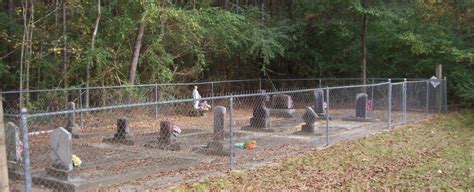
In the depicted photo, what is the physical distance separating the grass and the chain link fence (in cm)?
60

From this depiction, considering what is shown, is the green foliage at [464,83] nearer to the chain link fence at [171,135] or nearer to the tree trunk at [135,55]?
the chain link fence at [171,135]

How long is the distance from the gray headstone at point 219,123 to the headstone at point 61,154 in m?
3.38

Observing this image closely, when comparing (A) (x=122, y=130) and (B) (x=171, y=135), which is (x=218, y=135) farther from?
(A) (x=122, y=130)

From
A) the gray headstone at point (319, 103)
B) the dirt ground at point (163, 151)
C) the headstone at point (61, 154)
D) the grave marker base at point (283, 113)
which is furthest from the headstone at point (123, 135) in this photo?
the gray headstone at point (319, 103)

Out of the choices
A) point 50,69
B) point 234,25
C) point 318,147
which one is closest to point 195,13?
point 234,25

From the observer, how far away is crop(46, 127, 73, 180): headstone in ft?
25.6

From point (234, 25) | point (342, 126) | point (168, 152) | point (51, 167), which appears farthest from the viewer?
point (234, 25)

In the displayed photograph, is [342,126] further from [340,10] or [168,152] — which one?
[340,10]

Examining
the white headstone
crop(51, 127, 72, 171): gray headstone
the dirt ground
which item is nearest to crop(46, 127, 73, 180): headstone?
crop(51, 127, 72, 171): gray headstone

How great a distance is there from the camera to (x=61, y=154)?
7965 millimetres

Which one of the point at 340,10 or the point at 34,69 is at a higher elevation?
the point at 340,10

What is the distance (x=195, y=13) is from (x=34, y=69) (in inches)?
230

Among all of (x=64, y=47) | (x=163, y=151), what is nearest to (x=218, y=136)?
(x=163, y=151)

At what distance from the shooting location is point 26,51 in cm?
1580
